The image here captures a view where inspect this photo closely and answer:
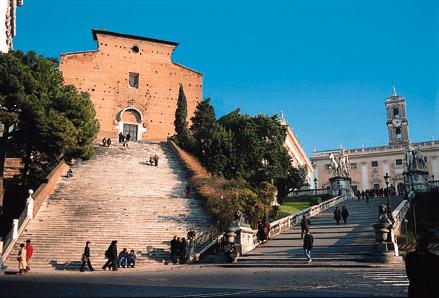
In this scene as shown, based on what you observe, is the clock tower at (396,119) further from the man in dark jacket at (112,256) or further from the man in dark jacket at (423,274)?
the man in dark jacket at (423,274)

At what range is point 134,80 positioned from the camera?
4888cm

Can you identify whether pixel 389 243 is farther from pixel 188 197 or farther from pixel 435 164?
pixel 435 164

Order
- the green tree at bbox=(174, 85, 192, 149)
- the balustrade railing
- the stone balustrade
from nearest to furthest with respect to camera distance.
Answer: the stone balustrade
the green tree at bbox=(174, 85, 192, 149)
the balustrade railing

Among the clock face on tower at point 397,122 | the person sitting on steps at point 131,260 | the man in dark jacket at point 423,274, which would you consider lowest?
the person sitting on steps at point 131,260

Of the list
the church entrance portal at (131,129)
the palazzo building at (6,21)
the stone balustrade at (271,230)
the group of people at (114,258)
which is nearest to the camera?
the group of people at (114,258)

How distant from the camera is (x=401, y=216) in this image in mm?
23250

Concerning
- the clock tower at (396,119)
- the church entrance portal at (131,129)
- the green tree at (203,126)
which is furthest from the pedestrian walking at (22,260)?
the clock tower at (396,119)

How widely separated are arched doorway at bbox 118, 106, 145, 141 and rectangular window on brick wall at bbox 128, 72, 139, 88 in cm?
289

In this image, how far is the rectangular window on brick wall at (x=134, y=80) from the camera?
48.5 metres

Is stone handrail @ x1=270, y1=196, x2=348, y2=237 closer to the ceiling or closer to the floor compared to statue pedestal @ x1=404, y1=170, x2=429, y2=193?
closer to the floor

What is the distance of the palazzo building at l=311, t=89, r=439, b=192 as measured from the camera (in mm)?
70562

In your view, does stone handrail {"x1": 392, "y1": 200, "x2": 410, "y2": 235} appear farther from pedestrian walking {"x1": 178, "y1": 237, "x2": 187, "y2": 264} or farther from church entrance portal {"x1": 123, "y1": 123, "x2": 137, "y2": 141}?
church entrance portal {"x1": 123, "y1": 123, "x2": 137, "y2": 141}

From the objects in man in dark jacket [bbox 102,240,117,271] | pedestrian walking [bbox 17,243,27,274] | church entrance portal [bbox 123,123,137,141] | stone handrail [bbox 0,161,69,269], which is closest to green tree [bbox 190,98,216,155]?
church entrance portal [bbox 123,123,137,141]

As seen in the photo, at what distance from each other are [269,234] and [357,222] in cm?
554
